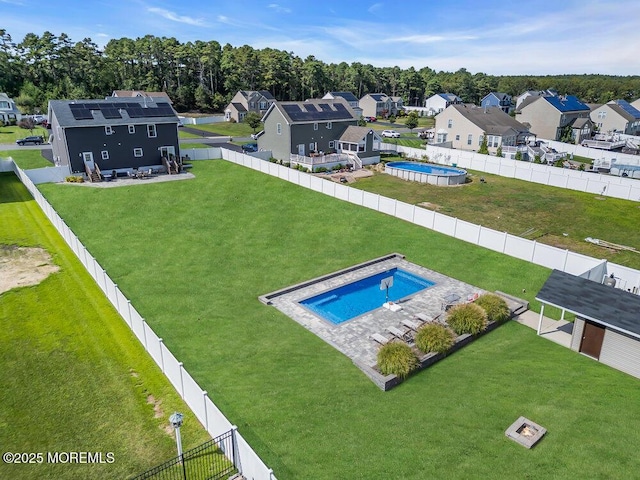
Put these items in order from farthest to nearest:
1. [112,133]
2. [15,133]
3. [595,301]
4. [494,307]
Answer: [15,133] < [112,133] < [494,307] < [595,301]

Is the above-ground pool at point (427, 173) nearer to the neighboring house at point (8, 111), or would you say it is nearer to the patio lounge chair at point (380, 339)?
the patio lounge chair at point (380, 339)

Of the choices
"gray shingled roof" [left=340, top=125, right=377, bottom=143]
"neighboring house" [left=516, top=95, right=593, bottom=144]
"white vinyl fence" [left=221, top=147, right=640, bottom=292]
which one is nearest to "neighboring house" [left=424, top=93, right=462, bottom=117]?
"neighboring house" [left=516, top=95, right=593, bottom=144]

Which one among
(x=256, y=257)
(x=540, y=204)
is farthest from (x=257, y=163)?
(x=540, y=204)

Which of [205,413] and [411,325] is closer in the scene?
[205,413]

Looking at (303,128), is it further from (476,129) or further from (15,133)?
(15,133)

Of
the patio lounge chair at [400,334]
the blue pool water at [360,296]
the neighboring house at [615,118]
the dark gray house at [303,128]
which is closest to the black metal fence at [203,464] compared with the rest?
the patio lounge chair at [400,334]

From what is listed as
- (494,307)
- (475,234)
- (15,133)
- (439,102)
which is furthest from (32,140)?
(439,102)

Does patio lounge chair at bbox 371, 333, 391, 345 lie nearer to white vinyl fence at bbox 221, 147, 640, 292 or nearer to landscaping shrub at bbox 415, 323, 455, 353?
landscaping shrub at bbox 415, 323, 455, 353
